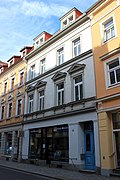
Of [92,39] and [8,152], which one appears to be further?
[8,152]

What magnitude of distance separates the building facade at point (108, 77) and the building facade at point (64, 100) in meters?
0.60

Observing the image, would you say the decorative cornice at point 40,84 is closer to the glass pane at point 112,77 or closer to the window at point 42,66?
the window at point 42,66

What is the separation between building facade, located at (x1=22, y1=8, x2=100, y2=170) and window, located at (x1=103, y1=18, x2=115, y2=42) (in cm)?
142

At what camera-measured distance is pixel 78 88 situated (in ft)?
51.8

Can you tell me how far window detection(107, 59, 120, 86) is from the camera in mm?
12850

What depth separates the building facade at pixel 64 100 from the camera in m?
14.4

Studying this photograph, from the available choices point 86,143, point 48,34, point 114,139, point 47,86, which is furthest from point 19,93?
point 114,139

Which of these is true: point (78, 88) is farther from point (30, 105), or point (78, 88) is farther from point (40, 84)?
point (30, 105)

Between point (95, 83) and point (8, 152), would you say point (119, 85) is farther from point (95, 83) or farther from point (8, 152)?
point (8, 152)

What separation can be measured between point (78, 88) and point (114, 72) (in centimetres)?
352

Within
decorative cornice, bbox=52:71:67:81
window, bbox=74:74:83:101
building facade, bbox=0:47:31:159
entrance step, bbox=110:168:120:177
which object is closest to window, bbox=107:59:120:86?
window, bbox=74:74:83:101

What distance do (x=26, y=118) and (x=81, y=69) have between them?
29.1 feet

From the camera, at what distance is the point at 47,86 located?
63.0ft

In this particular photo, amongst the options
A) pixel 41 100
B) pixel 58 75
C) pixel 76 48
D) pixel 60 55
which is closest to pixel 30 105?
pixel 41 100
